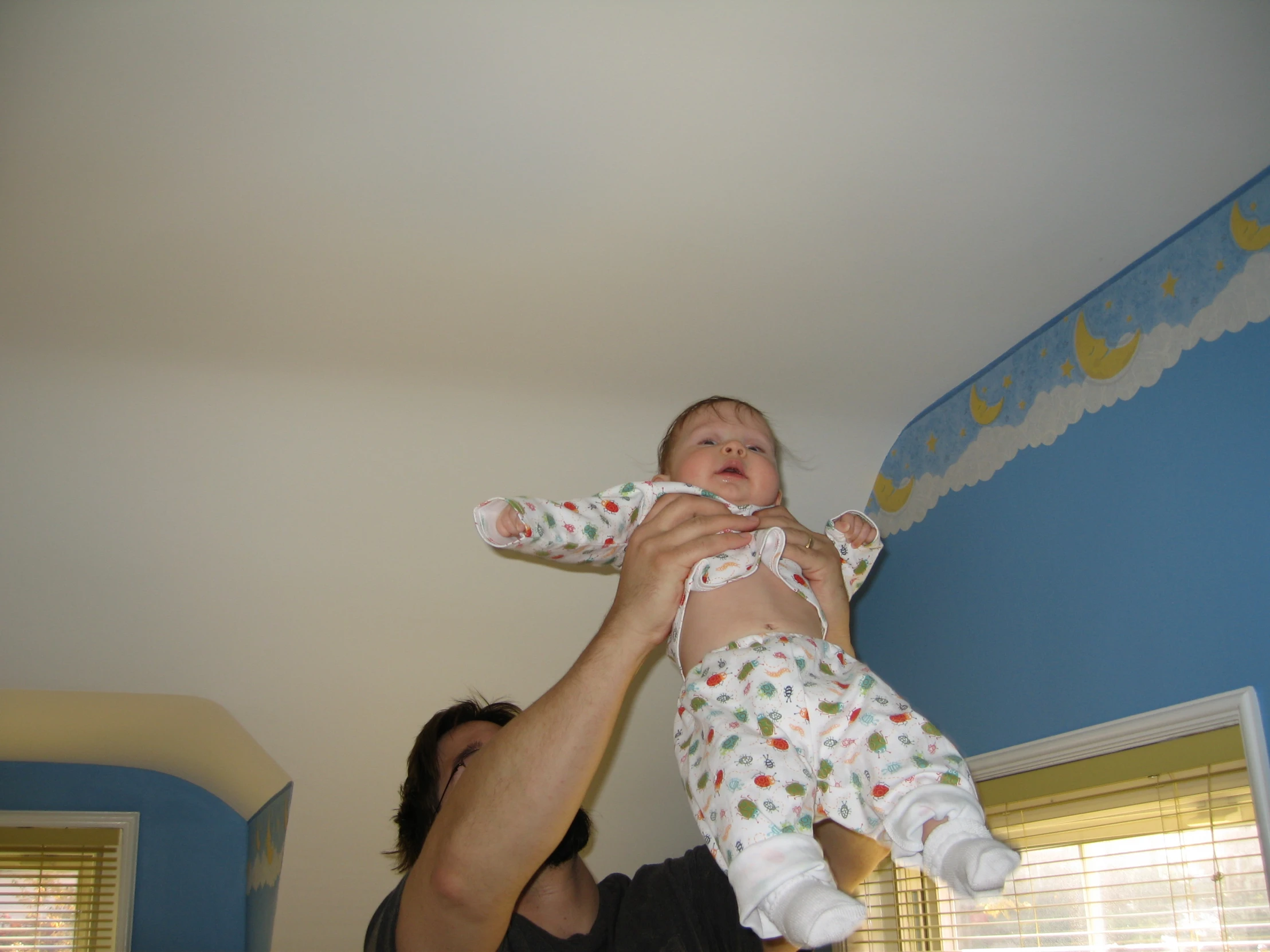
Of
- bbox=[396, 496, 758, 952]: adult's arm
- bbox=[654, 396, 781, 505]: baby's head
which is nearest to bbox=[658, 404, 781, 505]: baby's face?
bbox=[654, 396, 781, 505]: baby's head

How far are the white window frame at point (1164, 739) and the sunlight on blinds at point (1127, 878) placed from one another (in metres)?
0.08

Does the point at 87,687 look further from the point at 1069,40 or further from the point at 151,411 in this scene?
the point at 1069,40

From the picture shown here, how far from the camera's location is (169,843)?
351 cm

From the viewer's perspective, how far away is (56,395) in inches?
87.7

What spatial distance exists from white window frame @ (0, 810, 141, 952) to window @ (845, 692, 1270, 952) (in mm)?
2481

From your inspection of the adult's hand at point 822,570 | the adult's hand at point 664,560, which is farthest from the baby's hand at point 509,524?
the adult's hand at point 822,570

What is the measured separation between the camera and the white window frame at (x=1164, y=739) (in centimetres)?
162

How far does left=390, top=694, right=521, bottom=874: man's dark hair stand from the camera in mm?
1973

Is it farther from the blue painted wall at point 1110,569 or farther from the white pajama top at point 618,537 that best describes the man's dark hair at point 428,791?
the blue painted wall at point 1110,569

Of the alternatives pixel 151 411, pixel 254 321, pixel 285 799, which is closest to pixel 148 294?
pixel 254 321

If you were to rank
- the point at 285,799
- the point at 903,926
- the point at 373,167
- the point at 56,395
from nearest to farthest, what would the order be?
the point at 373,167
the point at 56,395
the point at 903,926
the point at 285,799

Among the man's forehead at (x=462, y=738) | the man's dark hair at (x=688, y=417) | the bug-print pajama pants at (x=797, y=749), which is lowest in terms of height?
the bug-print pajama pants at (x=797, y=749)

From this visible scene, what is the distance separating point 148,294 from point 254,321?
203mm

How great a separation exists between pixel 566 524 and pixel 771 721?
49 cm
